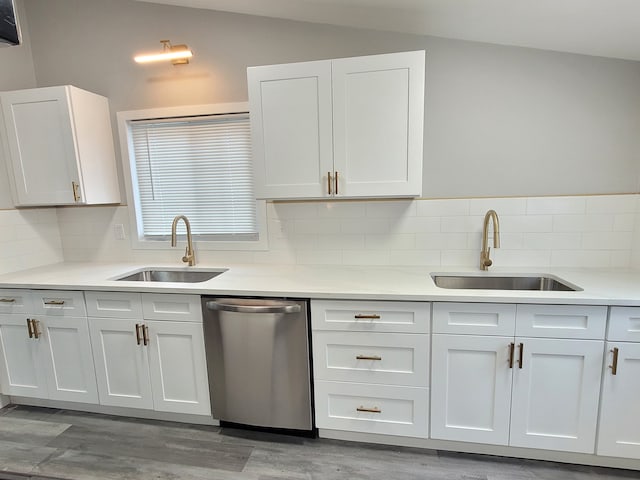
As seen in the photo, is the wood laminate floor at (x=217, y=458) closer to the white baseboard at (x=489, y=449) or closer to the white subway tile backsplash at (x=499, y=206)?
the white baseboard at (x=489, y=449)

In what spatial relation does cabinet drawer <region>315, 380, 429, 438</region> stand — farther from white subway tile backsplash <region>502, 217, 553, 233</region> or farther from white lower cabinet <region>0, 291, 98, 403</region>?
white lower cabinet <region>0, 291, 98, 403</region>

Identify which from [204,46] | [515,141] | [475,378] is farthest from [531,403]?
[204,46]

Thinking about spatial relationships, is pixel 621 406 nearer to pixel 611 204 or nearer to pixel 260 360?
pixel 611 204

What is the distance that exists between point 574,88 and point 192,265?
2741mm

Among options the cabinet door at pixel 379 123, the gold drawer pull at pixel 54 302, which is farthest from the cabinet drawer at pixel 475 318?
the gold drawer pull at pixel 54 302

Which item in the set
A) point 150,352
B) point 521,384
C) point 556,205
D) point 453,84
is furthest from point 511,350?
point 150,352

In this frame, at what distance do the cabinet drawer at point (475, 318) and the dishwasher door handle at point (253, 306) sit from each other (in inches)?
28.8

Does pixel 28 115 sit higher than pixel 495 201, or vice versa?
pixel 28 115

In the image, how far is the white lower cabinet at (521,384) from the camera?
4.99 ft

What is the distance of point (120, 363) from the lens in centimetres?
200

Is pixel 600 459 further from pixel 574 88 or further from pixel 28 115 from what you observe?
pixel 28 115

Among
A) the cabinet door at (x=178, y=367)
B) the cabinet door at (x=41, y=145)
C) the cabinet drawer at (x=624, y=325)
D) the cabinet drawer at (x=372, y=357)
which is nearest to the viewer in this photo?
the cabinet drawer at (x=624, y=325)

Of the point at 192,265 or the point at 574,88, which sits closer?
the point at 574,88

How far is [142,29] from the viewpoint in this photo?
227 centimetres
